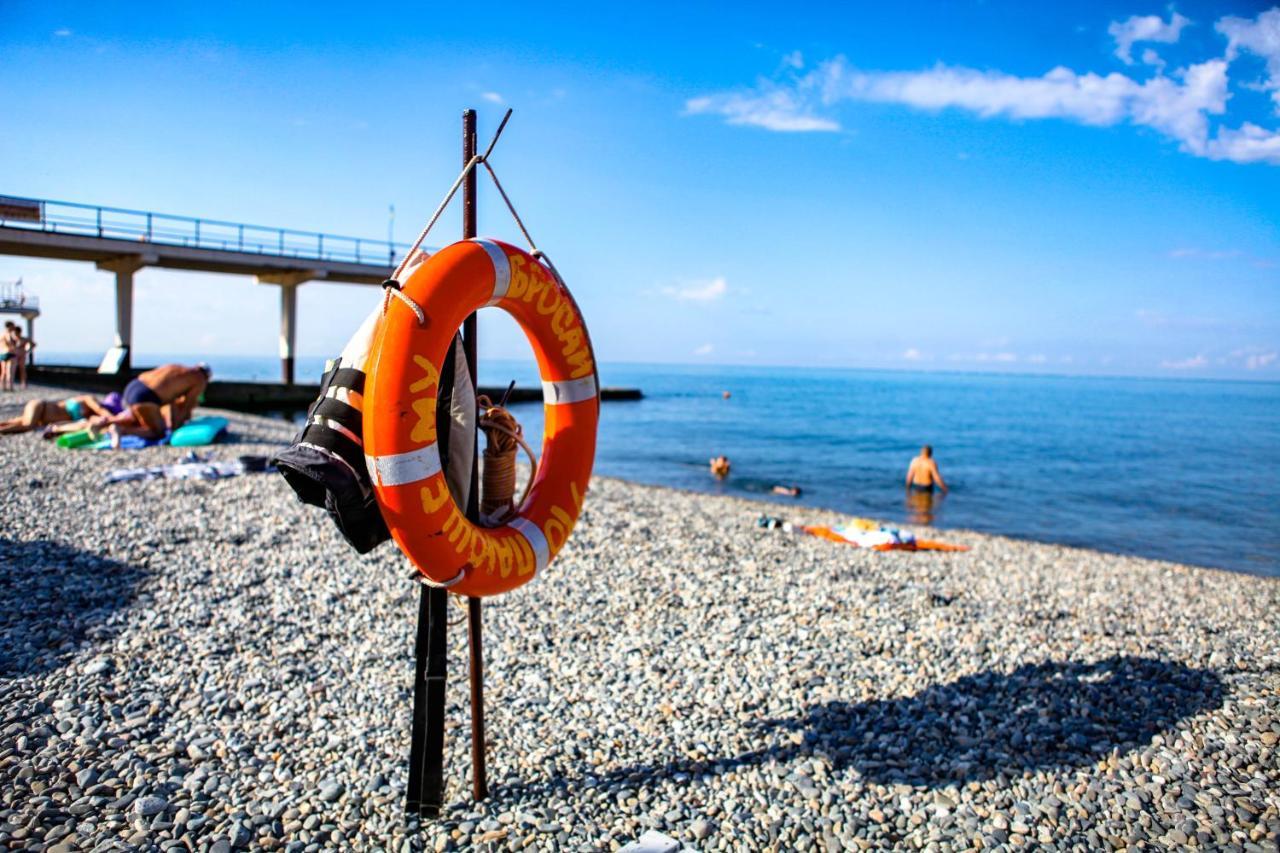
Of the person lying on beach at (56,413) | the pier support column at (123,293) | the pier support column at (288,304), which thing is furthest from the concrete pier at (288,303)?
the person lying on beach at (56,413)

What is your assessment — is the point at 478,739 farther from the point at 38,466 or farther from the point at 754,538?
the point at 38,466

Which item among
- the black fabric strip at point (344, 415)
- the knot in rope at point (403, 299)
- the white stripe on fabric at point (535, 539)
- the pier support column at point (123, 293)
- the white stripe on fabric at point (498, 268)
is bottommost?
the white stripe on fabric at point (535, 539)

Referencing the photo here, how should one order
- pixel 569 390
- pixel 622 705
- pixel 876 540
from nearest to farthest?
pixel 569 390, pixel 622 705, pixel 876 540

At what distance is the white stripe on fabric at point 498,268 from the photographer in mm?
2805

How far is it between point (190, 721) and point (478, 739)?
1424mm

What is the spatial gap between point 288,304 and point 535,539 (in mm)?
26828

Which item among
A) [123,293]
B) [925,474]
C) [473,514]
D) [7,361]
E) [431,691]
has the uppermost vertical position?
[123,293]

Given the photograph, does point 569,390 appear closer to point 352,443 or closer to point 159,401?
point 352,443

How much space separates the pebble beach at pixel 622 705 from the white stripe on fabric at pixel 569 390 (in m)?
1.57

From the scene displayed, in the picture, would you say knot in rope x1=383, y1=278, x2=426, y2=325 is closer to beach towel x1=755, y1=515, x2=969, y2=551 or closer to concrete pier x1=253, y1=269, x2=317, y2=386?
beach towel x1=755, y1=515, x2=969, y2=551

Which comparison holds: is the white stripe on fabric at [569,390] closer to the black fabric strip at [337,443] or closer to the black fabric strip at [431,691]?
the black fabric strip at [431,691]

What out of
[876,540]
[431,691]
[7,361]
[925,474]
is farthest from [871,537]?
[7,361]

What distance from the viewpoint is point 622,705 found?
12.1ft

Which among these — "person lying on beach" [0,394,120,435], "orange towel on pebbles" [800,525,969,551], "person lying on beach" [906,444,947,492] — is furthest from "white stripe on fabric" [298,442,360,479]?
"person lying on beach" [906,444,947,492]
